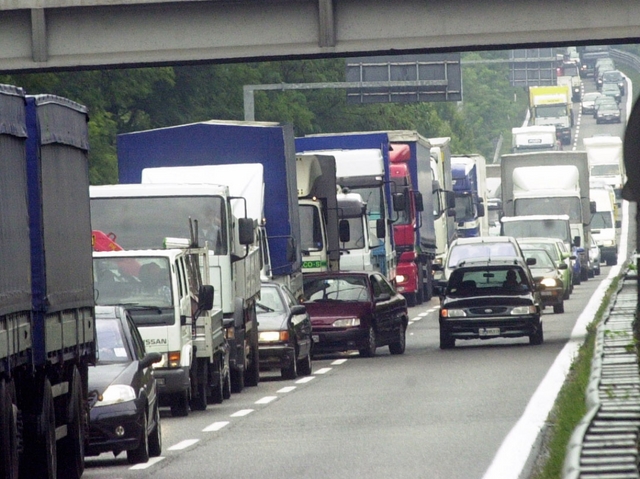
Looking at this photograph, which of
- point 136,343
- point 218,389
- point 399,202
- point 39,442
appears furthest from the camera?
point 399,202

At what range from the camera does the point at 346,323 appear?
95.0ft

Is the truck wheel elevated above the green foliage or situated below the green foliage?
below

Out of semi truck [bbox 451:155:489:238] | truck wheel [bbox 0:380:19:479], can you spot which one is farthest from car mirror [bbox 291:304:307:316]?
semi truck [bbox 451:155:489:238]

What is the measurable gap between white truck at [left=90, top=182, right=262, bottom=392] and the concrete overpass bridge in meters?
4.84

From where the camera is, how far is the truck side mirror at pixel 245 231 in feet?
76.9

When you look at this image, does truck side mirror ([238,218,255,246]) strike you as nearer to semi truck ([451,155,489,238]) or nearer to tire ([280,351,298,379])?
tire ([280,351,298,379])

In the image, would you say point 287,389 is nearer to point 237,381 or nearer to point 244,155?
point 237,381

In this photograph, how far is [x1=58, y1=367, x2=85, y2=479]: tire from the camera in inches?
512

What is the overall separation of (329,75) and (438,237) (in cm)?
1395

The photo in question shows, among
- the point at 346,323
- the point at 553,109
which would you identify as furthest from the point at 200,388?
the point at 553,109

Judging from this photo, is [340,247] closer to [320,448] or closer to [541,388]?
[541,388]

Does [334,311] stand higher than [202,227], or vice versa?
[202,227]

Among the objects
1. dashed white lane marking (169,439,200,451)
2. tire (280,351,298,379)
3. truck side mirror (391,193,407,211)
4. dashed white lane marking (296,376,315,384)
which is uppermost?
truck side mirror (391,193,407,211)

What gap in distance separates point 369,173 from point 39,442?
29.3 metres
